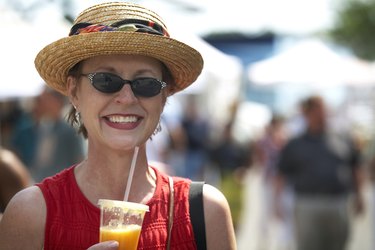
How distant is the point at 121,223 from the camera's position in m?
2.86

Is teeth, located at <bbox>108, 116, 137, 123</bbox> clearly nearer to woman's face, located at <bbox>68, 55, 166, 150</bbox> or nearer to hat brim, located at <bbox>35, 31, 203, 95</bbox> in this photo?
woman's face, located at <bbox>68, 55, 166, 150</bbox>

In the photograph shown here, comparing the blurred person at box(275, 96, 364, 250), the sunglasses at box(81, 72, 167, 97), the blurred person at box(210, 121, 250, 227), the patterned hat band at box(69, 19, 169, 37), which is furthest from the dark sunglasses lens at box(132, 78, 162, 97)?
the blurred person at box(210, 121, 250, 227)

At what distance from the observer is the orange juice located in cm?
283

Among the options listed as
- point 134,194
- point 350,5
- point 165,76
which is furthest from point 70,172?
point 350,5

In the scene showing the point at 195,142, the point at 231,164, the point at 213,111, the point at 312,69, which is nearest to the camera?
the point at 231,164

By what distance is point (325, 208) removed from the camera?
9.12 metres

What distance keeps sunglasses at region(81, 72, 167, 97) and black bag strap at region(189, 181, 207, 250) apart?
→ 0.41 meters

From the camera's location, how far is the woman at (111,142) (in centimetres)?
307

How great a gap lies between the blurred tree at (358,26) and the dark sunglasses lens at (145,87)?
49895 mm

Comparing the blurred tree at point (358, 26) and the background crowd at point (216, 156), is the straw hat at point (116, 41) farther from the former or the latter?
the blurred tree at point (358, 26)

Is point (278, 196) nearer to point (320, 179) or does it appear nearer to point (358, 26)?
point (320, 179)

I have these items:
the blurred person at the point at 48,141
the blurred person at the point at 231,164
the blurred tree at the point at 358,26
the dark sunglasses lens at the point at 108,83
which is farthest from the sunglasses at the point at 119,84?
the blurred tree at the point at 358,26

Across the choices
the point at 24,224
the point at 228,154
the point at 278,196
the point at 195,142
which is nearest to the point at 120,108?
the point at 24,224

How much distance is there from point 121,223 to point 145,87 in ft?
1.77
